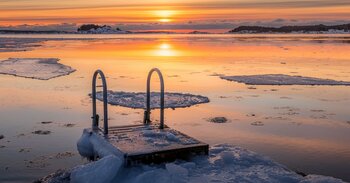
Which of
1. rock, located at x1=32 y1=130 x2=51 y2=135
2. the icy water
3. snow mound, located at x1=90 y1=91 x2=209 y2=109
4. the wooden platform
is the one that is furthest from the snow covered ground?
snow mound, located at x1=90 y1=91 x2=209 y2=109

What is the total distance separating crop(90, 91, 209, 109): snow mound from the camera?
43.8 feet

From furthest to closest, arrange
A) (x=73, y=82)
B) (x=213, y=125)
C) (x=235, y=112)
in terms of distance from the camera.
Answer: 1. (x=73, y=82)
2. (x=235, y=112)
3. (x=213, y=125)

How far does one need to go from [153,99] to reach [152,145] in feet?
23.0

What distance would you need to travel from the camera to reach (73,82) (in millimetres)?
18500

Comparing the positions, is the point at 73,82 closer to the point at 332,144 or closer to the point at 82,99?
the point at 82,99

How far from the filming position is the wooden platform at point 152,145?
22.4 feet

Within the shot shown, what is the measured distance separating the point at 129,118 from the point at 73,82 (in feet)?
25.2

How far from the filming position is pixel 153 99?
559 inches

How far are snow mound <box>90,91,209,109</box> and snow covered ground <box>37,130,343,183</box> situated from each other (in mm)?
5955

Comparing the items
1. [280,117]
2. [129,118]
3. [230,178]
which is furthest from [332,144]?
[129,118]

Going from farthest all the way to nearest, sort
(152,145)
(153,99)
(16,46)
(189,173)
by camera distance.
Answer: (16,46) → (153,99) → (152,145) → (189,173)

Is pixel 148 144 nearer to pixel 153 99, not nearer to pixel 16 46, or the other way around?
pixel 153 99

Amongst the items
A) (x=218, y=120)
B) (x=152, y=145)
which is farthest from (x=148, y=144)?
(x=218, y=120)

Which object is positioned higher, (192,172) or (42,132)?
(192,172)
